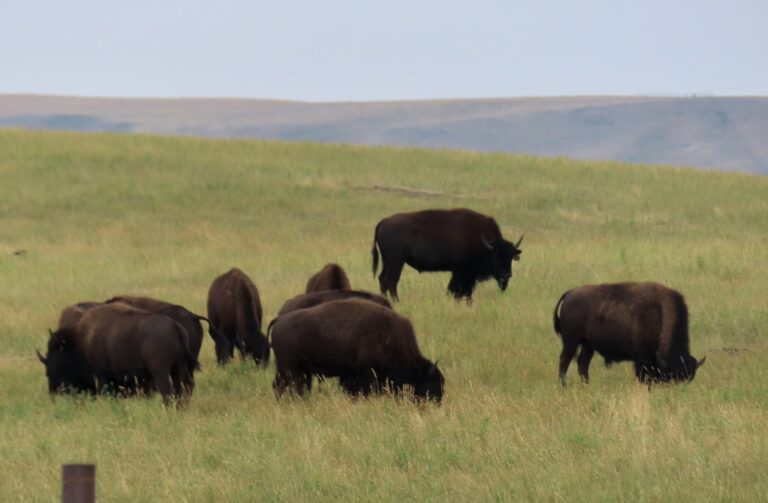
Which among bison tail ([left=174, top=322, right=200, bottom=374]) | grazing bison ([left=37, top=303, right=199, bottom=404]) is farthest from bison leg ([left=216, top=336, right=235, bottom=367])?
bison tail ([left=174, top=322, right=200, bottom=374])

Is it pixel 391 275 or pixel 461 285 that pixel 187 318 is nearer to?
pixel 391 275

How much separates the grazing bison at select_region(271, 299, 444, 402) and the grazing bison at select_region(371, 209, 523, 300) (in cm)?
667

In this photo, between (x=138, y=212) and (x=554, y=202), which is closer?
(x=138, y=212)

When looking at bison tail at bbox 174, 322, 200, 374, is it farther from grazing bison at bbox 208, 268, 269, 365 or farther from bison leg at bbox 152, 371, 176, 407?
grazing bison at bbox 208, 268, 269, 365

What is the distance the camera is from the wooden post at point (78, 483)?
20.1 feet

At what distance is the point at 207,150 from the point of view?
4159 cm

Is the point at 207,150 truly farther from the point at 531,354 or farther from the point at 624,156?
the point at 624,156

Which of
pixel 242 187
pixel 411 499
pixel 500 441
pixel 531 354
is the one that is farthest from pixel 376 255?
pixel 242 187

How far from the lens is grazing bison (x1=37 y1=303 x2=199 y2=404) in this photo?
11750 millimetres

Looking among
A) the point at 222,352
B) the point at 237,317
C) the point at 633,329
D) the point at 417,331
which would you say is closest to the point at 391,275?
the point at 417,331

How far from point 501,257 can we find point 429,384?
721 cm

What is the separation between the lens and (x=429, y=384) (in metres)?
11.5

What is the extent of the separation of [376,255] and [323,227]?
11267 millimetres

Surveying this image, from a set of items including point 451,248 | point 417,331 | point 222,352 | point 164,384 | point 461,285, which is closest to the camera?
point 164,384
